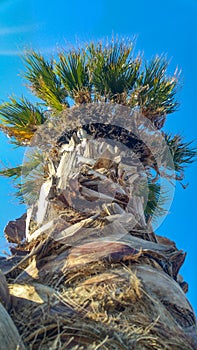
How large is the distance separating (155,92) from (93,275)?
5.37 metres

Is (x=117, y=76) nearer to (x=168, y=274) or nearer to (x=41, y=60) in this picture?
(x=41, y=60)

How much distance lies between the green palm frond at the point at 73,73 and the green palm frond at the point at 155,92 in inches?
30.3

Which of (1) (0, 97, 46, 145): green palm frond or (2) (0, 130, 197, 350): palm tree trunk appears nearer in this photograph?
(2) (0, 130, 197, 350): palm tree trunk

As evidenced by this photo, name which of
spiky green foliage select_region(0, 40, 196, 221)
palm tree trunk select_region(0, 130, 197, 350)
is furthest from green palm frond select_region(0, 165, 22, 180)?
palm tree trunk select_region(0, 130, 197, 350)

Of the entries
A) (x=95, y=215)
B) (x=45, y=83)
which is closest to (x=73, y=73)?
(x=45, y=83)

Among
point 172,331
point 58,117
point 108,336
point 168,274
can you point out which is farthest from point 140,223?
point 58,117

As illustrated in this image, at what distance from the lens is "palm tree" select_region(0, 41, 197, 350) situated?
111 inches

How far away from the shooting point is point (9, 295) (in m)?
3.01

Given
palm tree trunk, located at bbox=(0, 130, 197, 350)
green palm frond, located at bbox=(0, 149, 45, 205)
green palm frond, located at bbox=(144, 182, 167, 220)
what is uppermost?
green palm frond, located at bbox=(144, 182, 167, 220)

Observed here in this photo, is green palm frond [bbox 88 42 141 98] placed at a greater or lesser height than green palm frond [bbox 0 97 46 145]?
greater

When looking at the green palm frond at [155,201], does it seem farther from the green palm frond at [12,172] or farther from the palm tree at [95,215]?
the green palm frond at [12,172]

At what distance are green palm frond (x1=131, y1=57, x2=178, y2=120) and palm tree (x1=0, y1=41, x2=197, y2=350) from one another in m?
0.02

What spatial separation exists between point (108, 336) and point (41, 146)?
516 centimetres

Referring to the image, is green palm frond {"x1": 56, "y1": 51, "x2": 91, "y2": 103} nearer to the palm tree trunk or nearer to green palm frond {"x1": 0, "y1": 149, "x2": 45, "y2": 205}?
green palm frond {"x1": 0, "y1": 149, "x2": 45, "y2": 205}
